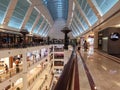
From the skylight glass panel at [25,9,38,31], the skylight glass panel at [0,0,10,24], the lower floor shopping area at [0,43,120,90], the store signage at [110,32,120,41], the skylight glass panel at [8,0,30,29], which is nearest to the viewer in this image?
the lower floor shopping area at [0,43,120,90]

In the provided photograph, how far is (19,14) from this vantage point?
26.1m

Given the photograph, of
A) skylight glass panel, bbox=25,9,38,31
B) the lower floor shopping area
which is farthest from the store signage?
skylight glass panel, bbox=25,9,38,31

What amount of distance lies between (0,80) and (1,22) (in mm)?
12840

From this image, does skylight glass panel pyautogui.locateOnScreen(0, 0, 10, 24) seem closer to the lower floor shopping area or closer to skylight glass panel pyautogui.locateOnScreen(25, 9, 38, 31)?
the lower floor shopping area

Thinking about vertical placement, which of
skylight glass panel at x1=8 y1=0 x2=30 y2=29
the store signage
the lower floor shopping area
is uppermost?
skylight glass panel at x1=8 y1=0 x2=30 y2=29

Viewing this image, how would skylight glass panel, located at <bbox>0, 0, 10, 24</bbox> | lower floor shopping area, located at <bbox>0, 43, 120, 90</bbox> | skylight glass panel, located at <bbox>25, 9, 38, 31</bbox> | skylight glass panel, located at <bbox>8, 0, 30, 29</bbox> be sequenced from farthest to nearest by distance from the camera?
skylight glass panel, located at <bbox>25, 9, 38, 31</bbox>, skylight glass panel, located at <bbox>8, 0, 30, 29</bbox>, skylight glass panel, located at <bbox>0, 0, 10, 24</bbox>, lower floor shopping area, located at <bbox>0, 43, 120, 90</bbox>

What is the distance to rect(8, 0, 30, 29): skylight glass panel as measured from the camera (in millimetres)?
24050

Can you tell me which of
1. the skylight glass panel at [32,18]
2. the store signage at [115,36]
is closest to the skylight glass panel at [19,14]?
the skylight glass panel at [32,18]

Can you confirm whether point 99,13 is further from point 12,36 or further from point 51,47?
point 51,47

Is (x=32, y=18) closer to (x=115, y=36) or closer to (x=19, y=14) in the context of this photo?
(x=19, y=14)

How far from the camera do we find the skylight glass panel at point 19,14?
24050 mm

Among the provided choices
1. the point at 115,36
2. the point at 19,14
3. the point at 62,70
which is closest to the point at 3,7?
the point at 19,14

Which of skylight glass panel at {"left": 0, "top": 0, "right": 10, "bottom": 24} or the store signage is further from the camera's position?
skylight glass panel at {"left": 0, "top": 0, "right": 10, "bottom": 24}

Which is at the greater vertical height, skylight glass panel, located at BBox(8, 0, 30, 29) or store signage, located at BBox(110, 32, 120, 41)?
skylight glass panel, located at BBox(8, 0, 30, 29)
